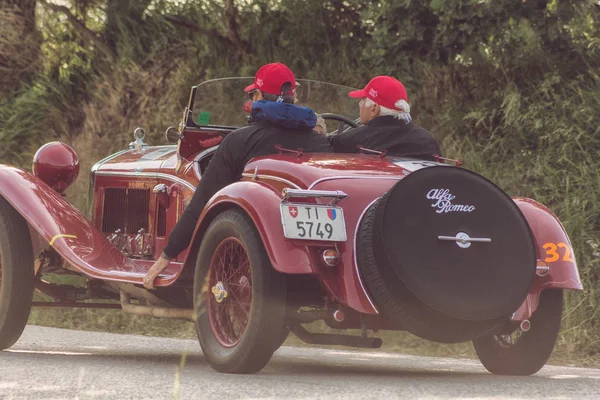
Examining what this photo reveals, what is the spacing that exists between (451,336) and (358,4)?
7.70 metres

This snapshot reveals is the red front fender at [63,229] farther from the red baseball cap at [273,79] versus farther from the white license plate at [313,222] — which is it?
the white license plate at [313,222]

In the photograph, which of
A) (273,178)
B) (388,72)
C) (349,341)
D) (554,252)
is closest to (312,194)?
(273,178)

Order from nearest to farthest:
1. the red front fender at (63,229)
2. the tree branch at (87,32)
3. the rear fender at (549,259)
Result: 1. the rear fender at (549,259)
2. the red front fender at (63,229)
3. the tree branch at (87,32)

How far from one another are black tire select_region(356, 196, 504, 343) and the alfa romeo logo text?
0.24 metres

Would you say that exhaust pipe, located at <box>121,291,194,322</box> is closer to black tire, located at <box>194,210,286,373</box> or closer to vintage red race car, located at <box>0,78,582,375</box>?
vintage red race car, located at <box>0,78,582,375</box>

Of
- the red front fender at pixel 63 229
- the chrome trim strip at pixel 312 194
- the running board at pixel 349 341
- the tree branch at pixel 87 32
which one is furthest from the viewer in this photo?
the tree branch at pixel 87 32

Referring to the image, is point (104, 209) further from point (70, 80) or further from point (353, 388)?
point (70, 80)

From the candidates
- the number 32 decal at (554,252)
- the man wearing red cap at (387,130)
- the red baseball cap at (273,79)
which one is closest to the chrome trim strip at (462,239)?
the number 32 decal at (554,252)

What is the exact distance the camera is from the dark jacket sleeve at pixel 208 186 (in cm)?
650

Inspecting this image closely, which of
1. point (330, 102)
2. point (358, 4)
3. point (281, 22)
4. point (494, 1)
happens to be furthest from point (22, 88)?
point (330, 102)

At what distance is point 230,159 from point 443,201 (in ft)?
4.98

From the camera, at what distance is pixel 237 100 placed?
319 inches

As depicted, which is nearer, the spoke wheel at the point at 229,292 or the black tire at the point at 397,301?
the black tire at the point at 397,301

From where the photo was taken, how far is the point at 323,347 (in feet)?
31.6
